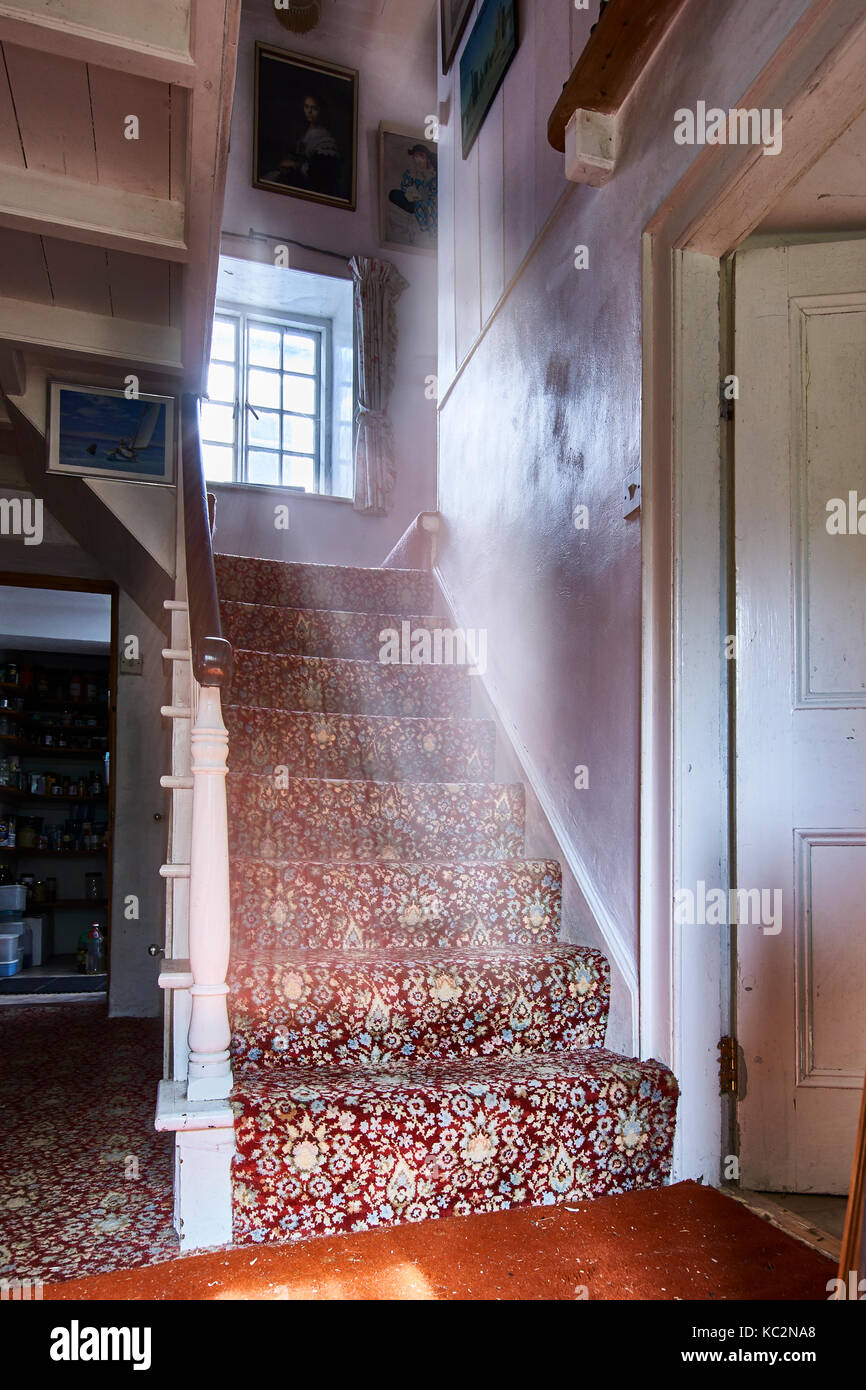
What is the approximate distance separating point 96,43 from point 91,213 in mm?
555

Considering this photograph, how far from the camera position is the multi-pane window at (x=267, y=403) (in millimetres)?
5172

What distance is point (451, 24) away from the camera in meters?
3.57

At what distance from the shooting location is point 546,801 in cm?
241

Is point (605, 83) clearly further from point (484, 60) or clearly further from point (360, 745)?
point (360, 745)

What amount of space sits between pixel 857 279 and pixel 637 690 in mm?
980

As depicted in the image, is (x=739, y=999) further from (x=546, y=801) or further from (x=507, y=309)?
(x=507, y=309)

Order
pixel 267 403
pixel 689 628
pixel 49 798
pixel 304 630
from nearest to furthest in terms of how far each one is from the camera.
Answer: pixel 689 628 < pixel 304 630 < pixel 267 403 < pixel 49 798

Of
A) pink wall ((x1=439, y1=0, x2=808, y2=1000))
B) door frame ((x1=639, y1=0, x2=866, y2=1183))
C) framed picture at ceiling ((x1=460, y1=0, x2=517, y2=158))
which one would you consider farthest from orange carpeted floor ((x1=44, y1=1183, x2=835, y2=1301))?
framed picture at ceiling ((x1=460, y1=0, x2=517, y2=158))

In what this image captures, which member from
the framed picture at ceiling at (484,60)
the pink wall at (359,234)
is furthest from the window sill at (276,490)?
the framed picture at ceiling at (484,60)

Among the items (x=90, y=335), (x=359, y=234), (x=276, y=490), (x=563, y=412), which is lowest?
(x=563, y=412)

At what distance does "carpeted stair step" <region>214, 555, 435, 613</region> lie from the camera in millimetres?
3367

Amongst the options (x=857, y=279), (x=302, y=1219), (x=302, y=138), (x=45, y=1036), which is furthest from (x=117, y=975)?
(x=302, y=138)

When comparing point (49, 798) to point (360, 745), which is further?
point (49, 798)

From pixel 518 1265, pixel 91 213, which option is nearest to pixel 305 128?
pixel 91 213
